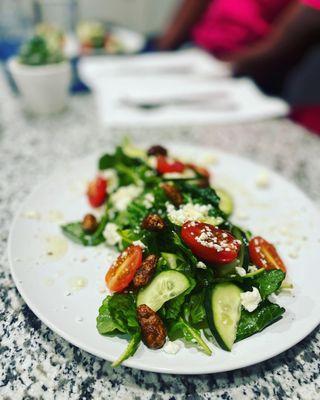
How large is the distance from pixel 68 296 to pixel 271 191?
2.04ft

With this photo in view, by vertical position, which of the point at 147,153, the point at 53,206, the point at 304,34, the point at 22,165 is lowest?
the point at 22,165

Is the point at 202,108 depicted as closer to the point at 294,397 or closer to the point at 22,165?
the point at 22,165

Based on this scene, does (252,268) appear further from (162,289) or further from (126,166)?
(126,166)

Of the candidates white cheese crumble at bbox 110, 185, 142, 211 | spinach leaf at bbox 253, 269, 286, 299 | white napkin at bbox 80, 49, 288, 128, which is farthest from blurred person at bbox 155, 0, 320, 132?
spinach leaf at bbox 253, 269, 286, 299

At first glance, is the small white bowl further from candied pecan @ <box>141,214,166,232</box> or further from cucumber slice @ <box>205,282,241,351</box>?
cucumber slice @ <box>205,282,241,351</box>

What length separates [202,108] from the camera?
155 cm

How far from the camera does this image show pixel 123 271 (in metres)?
0.70

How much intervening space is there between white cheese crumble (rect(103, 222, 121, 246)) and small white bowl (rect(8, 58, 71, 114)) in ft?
2.44

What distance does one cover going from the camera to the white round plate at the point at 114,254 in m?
0.61

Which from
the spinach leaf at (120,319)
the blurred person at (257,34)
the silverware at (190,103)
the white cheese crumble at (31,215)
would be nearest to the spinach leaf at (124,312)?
the spinach leaf at (120,319)

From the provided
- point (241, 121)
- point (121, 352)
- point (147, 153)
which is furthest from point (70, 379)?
point (241, 121)

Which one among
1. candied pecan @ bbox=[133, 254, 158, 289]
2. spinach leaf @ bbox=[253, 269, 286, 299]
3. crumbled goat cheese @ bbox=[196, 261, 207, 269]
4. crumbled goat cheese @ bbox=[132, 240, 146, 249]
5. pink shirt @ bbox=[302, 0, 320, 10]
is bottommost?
crumbled goat cheese @ bbox=[132, 240, 146, 249]

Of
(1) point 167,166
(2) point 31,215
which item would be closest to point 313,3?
(1) point 167,166

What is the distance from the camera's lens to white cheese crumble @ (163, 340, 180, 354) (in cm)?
61
